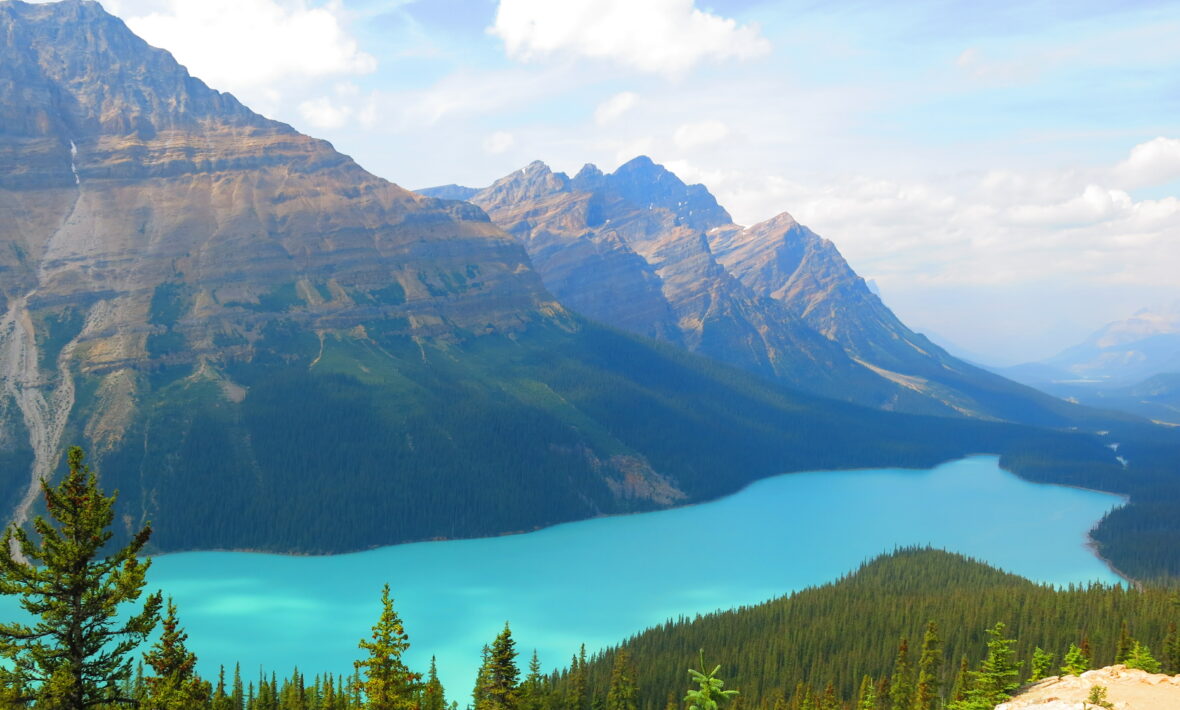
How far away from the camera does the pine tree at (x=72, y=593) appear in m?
25.8

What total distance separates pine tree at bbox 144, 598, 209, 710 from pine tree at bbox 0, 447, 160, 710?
4.43 feet

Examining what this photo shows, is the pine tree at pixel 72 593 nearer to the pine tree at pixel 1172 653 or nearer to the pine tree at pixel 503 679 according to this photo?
the pine tree at pixel 503 679

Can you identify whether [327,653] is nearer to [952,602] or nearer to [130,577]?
[952,602]

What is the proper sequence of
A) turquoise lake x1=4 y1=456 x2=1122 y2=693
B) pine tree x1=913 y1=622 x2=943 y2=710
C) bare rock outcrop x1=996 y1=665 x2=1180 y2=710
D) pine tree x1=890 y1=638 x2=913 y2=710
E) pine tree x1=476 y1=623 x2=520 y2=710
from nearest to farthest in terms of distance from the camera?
bare rock outcrop x1=996 y1=665 x2=1180 y2=710, pine tree x1=476 y1=623 x2=520 y2=710, pine tree x1=913 y1=622 x2=943 y2=710, pine tree x1=890 y1=638 x2=913 y2=710, turquoise lake x1=4 y1=456 x2=1122 y2=693

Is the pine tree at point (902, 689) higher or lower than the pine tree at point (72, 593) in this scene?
lower

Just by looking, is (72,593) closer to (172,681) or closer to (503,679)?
(172,681)

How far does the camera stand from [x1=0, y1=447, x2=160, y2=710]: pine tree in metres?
25.8

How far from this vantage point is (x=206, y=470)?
185500 millimetres

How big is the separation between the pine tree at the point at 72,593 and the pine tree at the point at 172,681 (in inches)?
53.1


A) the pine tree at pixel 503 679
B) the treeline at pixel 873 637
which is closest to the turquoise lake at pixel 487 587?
the treeline at pixel 873 637

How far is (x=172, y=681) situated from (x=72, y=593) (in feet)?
13.8

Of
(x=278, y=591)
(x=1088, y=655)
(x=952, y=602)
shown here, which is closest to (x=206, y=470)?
(x=278, y=591)

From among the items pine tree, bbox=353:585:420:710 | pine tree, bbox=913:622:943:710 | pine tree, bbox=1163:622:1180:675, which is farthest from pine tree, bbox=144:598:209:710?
pine tree, bbox=1163:622:1180:675

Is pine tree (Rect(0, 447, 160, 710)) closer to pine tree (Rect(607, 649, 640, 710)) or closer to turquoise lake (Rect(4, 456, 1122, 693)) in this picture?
pine tree (Rect(607, 649, 640, 710))
